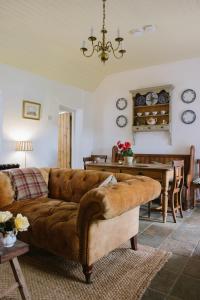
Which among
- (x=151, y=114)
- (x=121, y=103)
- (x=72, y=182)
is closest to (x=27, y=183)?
(x=72, y=182)

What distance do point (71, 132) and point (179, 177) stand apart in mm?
3238

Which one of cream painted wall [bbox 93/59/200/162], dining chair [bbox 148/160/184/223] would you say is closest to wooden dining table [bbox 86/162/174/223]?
dining chair [bbox 148/160/184/223]

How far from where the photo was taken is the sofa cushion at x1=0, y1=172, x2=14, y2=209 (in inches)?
106

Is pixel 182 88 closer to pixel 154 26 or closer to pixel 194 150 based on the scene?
pixel 194 150

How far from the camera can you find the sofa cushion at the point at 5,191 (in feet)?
8.87

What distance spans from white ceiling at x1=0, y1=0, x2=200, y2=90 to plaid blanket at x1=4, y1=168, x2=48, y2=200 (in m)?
2.19

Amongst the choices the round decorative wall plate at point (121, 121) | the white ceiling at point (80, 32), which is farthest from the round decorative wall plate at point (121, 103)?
the white ceiling at point (80, 32)

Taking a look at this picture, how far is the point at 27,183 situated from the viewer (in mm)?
2945

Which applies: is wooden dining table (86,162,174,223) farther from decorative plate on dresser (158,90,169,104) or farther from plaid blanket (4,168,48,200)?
decorative plate on dresser (158,90,169,104)

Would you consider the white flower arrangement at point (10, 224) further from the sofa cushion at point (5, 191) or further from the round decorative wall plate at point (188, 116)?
the round decorative wall plate at point (188, 116)

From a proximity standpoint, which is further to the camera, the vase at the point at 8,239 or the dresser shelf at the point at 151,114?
the dresser shelf at the point at 151,114

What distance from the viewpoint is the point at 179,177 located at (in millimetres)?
3842

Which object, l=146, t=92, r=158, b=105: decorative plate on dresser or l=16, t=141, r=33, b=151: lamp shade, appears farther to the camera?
l=146, t=92, r=158, b=105: decorative plate on dresser

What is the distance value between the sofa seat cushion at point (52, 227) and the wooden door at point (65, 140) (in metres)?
3.71
